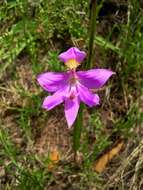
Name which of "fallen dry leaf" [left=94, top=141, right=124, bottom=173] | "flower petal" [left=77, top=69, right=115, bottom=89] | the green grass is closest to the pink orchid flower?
"flower petal" [left=77, top=69, right=115, bottom=89]

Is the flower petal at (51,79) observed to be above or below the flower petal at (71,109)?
above

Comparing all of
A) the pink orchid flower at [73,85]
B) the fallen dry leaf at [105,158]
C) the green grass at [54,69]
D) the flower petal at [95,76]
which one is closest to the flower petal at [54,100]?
the pink orchid flower at [73,85]

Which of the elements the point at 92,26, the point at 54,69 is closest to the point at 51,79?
the point at 92,26

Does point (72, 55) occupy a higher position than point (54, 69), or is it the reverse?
point (72, 55)

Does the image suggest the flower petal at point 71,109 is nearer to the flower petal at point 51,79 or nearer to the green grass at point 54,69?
the flower petal at point 51,79

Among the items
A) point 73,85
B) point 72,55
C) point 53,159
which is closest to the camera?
point 72,55

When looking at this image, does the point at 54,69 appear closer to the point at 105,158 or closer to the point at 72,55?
the point at 105,158
